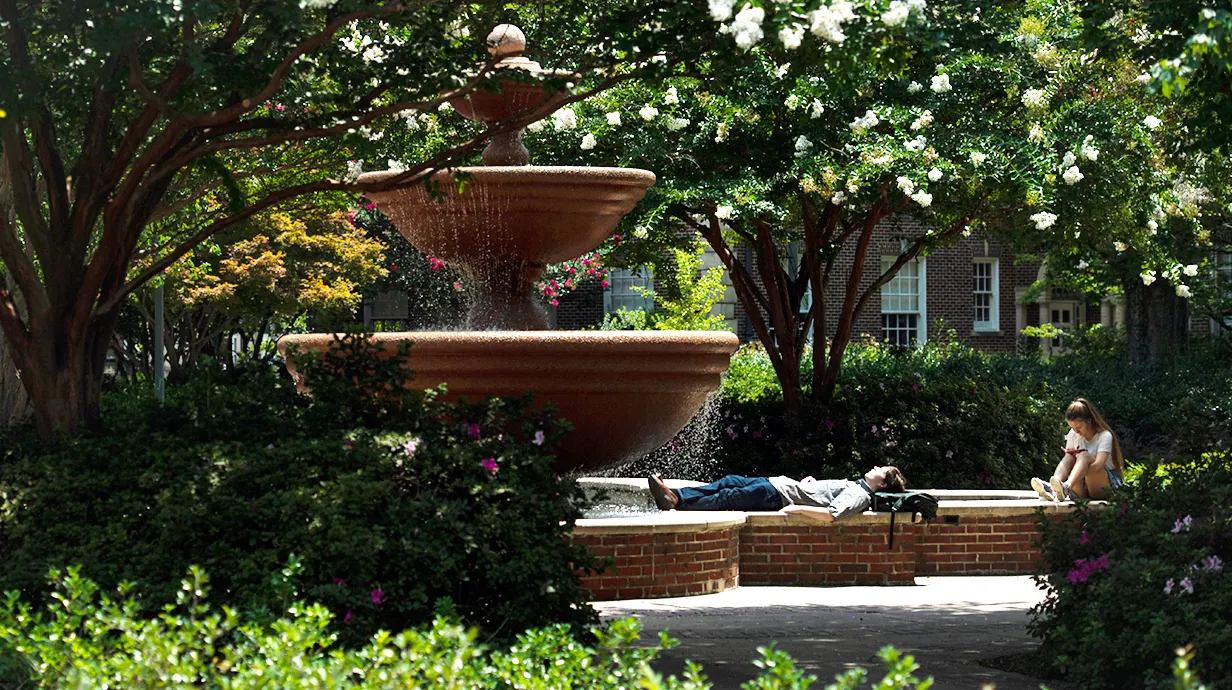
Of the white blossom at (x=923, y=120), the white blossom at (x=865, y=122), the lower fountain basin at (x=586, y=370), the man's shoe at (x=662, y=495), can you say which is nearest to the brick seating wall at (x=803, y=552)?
the man's shoe at (x=662, y=495)

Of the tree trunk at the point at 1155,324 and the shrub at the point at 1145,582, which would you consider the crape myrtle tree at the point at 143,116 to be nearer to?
the shrub at the point at 1145,582

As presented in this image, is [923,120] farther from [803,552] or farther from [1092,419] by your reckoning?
[803,552]

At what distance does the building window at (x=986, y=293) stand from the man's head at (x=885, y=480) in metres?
26.2

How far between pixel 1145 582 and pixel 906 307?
29521 millimetres

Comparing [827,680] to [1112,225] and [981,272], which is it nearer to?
[1112,225]

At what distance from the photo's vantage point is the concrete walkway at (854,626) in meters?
7.00

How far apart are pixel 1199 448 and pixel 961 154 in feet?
21.6

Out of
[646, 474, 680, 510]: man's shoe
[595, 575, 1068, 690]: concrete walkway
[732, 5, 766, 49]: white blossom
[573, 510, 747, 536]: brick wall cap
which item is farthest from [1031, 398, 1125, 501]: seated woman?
[732, 5, 766, 49]: white blossom

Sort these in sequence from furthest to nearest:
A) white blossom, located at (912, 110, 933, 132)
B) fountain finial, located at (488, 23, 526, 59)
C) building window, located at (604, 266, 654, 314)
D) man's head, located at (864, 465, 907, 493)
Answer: building window, located at (604, 266, 654, 314)
white blossom, located at (912, 110, 933, 132)
man's head, located at (864, 465, 907, 493)
fountain finial, located at (488, 23, 526, 59)

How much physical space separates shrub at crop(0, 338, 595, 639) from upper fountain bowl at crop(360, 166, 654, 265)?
209 centimetres

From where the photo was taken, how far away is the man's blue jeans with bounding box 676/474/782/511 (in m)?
10.9

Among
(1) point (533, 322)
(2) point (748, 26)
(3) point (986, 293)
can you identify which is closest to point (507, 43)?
(1) point (533, 322)

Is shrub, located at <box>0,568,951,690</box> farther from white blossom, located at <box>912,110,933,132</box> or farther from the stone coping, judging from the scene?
white blossom, located at <box>912,110,933,132</box>

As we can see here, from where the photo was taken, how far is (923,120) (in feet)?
43.7
